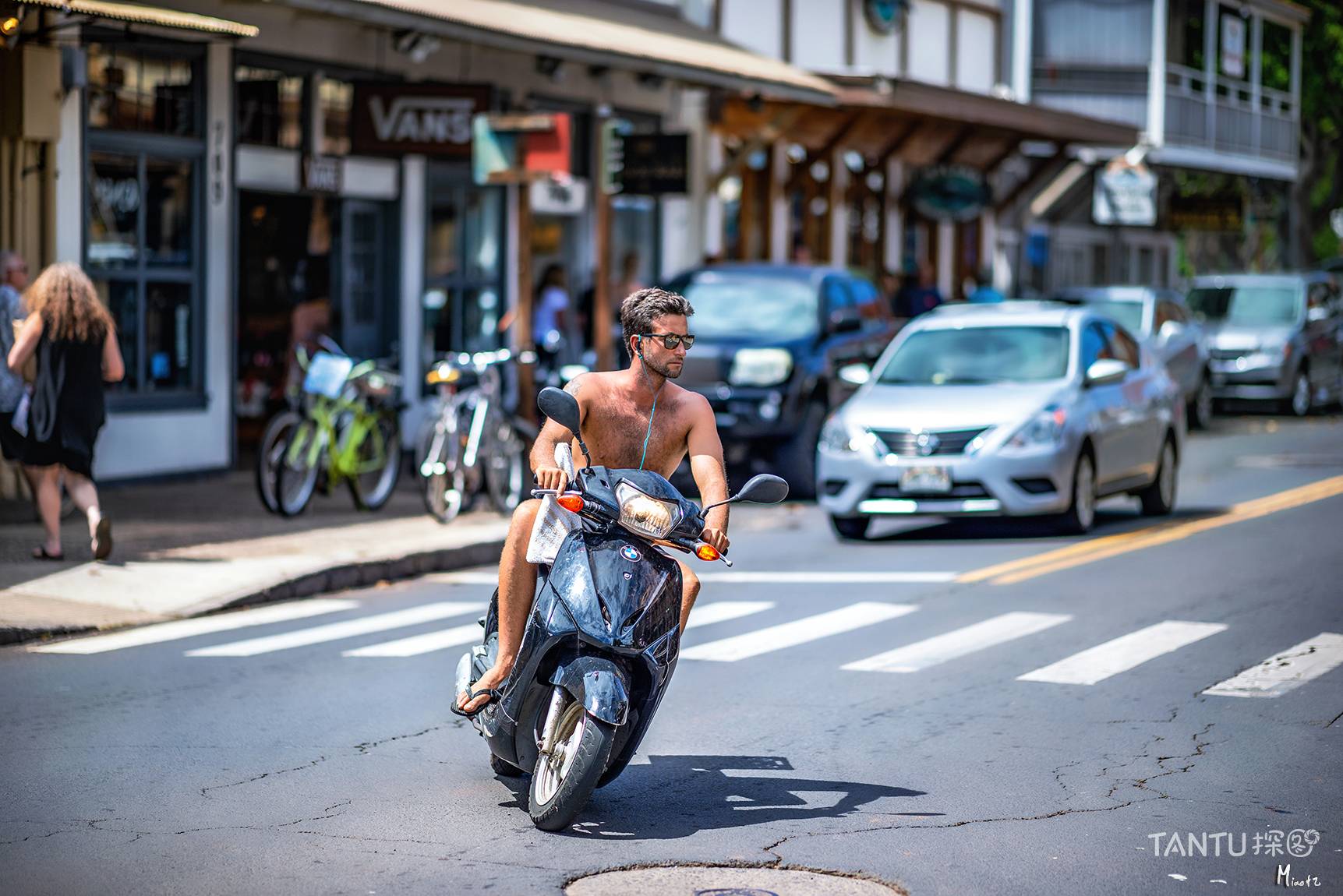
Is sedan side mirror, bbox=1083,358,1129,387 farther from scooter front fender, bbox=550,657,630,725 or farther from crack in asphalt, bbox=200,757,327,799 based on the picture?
scooter front fender, bbox=550,657,630,725

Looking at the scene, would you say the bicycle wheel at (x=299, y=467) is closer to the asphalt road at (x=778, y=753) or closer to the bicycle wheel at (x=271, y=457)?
the bicycle wheel at (x=271, y=457)

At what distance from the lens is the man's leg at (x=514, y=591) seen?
6.84 metres

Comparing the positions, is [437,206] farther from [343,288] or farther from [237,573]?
[237,573]

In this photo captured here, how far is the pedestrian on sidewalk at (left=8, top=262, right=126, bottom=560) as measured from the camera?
12617 mm

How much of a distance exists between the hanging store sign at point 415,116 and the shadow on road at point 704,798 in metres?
11.8

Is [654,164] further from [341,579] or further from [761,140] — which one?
[341,579]

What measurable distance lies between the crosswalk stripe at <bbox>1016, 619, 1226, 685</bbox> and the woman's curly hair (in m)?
6.17

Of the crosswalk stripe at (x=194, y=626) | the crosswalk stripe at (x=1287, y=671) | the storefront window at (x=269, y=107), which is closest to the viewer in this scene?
the crosswalk stripe at (x=1287, y=671)

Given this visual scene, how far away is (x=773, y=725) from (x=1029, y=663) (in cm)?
194

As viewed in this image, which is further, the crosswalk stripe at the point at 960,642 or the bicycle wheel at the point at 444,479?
the bicycle wheel at the point at 444,479

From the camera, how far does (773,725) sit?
334 inches

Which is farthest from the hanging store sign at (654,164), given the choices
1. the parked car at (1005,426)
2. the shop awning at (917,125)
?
the parked car at (1005,426)

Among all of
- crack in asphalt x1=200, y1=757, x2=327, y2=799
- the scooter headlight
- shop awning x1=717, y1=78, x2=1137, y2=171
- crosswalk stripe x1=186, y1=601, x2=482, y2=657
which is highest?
shop awning x1=717, y1=78, x2=1137, y2=171

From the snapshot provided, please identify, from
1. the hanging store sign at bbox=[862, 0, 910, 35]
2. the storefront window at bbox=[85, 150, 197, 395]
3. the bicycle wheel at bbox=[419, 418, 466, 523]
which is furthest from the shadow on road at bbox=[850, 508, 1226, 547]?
the hanging store sign at bbox=[862, 0, 910, 35]
